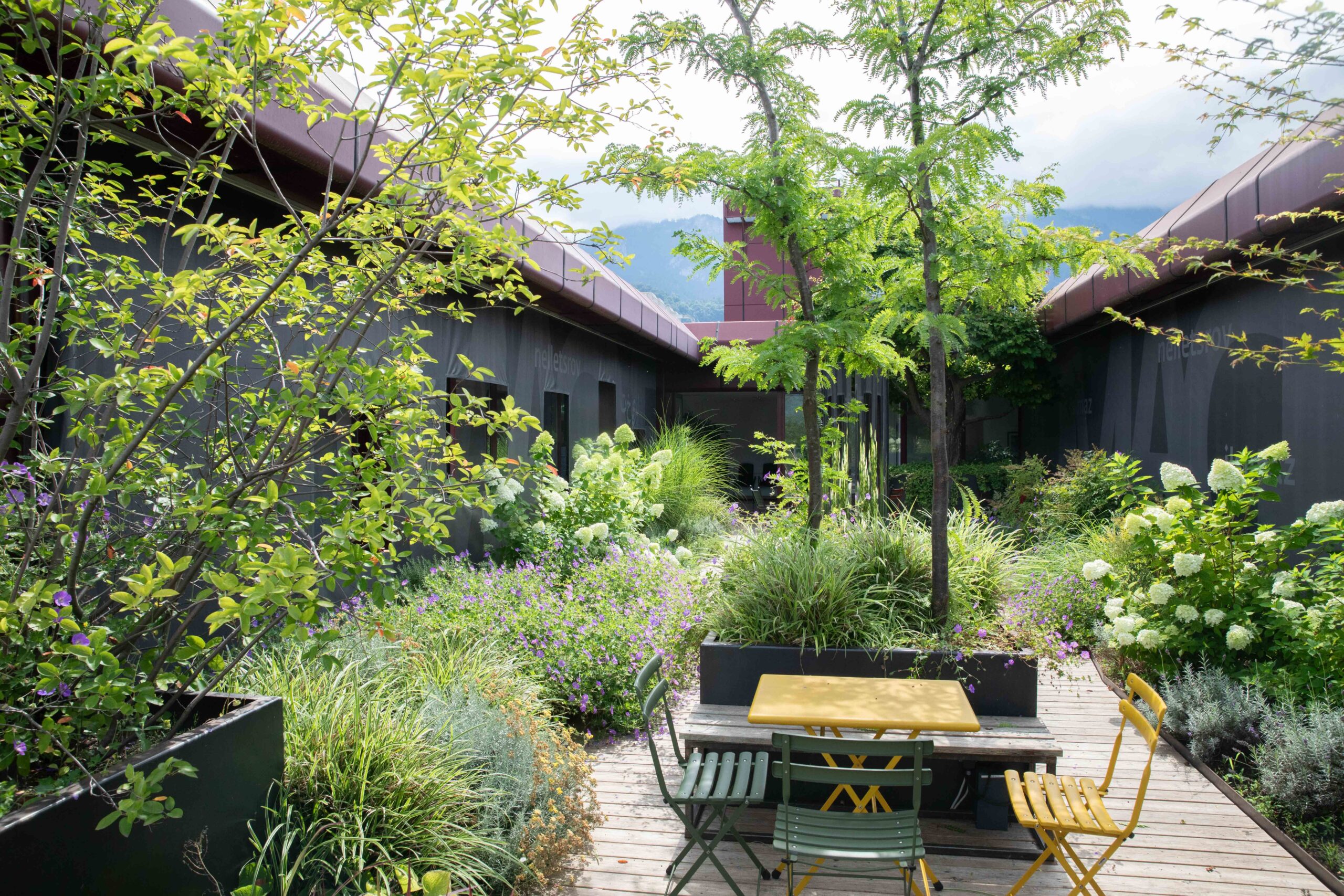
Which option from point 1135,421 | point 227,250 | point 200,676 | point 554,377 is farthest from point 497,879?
point 1135,421

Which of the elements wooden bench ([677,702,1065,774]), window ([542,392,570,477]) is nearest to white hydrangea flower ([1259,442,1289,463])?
wooden bench ([677,702,1065,774])

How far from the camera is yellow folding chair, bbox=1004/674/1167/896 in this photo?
2.58 m

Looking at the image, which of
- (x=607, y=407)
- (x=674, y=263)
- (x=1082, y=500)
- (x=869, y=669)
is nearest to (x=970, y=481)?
(x=1082, y=500)

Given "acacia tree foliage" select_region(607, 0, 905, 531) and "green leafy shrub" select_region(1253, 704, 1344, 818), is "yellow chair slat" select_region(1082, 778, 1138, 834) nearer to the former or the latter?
"green leafy shrub" select_region(1253, 704, 1344, 818)

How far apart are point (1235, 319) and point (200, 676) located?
731 cm

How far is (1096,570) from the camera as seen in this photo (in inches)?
197

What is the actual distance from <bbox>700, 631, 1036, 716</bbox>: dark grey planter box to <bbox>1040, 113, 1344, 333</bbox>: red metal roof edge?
5.97ft

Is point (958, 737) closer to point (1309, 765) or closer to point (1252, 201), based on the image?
point (1309, 765)

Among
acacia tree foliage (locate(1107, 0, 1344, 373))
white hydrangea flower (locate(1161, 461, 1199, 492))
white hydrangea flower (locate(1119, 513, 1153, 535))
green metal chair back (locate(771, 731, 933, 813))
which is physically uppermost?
acacia tree foliage (locate(1107, 0, 1344, 373))

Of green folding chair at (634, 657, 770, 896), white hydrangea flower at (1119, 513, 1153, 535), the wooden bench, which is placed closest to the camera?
green folding chair at (634, 657, 770, 896)

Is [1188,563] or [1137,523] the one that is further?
[1137,523]

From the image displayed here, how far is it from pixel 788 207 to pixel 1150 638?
3106mm

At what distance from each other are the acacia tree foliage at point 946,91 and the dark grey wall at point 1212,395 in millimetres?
2617

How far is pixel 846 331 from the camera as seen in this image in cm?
452
